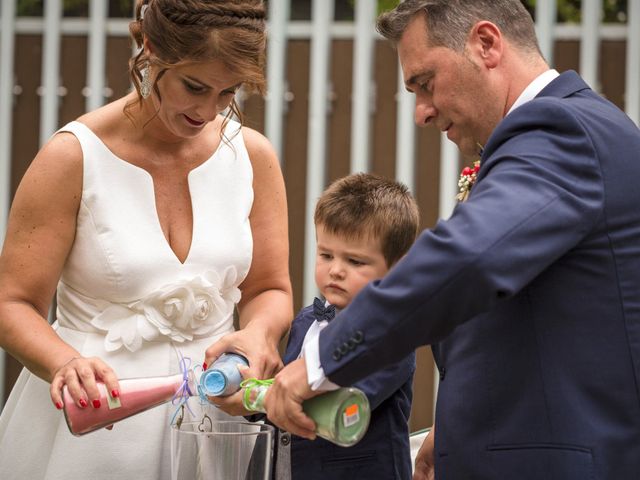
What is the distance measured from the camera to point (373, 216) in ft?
8.71

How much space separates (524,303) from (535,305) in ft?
0.07

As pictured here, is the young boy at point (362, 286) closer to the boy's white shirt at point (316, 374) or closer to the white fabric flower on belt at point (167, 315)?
the white fabric flower on belt at point (167, 315)

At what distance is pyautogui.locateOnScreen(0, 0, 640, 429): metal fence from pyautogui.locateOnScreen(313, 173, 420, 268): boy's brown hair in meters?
2.36

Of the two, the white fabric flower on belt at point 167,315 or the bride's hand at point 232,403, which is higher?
the white fabric flower on belt at point 167,315

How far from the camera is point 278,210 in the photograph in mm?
2896

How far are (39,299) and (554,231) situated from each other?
128cm

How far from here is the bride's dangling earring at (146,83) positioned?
8.64 feet

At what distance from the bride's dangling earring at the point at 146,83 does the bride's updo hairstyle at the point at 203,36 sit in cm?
3

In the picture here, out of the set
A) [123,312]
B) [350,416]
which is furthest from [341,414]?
[123,312]

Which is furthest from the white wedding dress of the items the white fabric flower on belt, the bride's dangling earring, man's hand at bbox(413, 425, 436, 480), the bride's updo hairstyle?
man's hand at bbox(413, 425, 436, 480)

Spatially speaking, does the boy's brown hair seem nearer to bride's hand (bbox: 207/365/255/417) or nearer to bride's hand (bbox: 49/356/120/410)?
bride's hand (bbox: 207/365/255/417)

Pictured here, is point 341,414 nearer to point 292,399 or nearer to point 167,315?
point 292,399

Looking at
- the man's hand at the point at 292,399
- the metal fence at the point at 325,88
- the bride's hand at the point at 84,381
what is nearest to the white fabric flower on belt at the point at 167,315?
the bride's hand at the point at 84,381

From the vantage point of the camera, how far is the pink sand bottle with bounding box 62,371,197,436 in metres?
2.25
